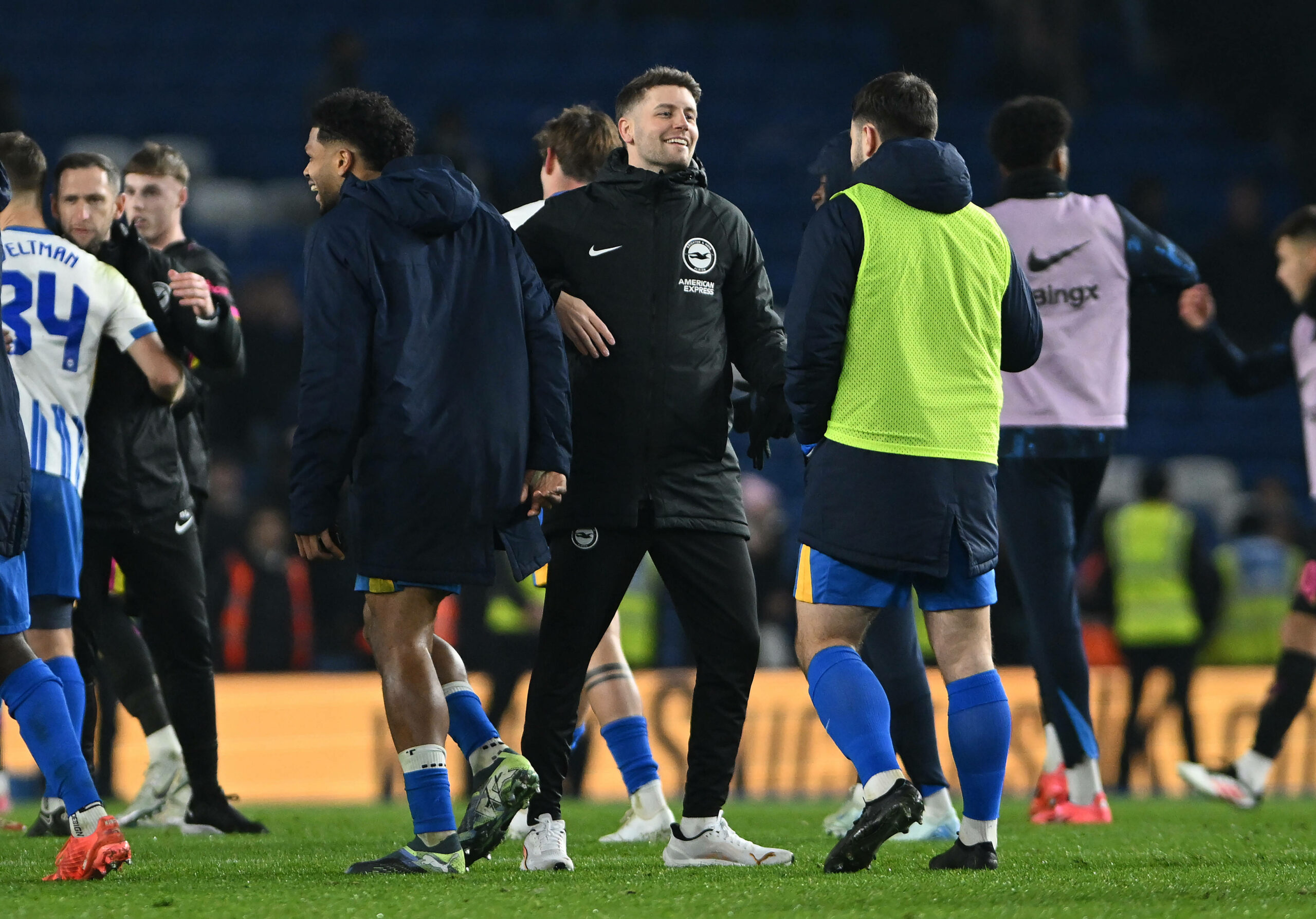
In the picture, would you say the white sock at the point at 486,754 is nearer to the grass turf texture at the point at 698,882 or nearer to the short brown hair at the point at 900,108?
the grass turf texture at the point at 698,882

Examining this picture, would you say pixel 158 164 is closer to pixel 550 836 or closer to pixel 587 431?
→ pixel 587 431

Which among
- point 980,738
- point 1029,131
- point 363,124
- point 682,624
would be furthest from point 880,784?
point 1029,131

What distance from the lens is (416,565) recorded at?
417 cm

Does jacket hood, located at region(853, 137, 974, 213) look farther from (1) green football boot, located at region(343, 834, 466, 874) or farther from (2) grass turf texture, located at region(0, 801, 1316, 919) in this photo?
(1) green football boot, located at region(343, 834, 466, 874)

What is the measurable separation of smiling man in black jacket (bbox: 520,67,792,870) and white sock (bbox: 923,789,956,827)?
99 cm

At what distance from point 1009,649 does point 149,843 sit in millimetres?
6525

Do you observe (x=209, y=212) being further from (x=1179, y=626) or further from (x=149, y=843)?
(x=149, y=843)

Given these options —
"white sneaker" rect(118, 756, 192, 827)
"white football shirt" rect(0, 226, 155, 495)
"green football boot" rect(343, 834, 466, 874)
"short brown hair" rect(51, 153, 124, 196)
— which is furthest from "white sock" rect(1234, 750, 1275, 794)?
"short brown hair" rect(51, 153, 124, 196)

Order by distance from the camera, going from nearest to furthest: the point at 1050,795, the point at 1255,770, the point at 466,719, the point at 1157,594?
the point at 466,719, the point at 1050,795, the point at 1255,770, the point at 1157,594

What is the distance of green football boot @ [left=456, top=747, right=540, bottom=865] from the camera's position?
165 inches

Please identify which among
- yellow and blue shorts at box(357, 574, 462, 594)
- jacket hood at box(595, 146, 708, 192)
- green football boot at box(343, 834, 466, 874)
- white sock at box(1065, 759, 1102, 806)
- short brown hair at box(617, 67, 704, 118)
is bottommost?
white sock at box(1065, 759, 1102, 806)

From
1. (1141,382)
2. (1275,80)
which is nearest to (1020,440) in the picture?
(1141,382)

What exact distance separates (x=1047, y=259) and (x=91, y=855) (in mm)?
3728

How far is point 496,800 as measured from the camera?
166 inches
